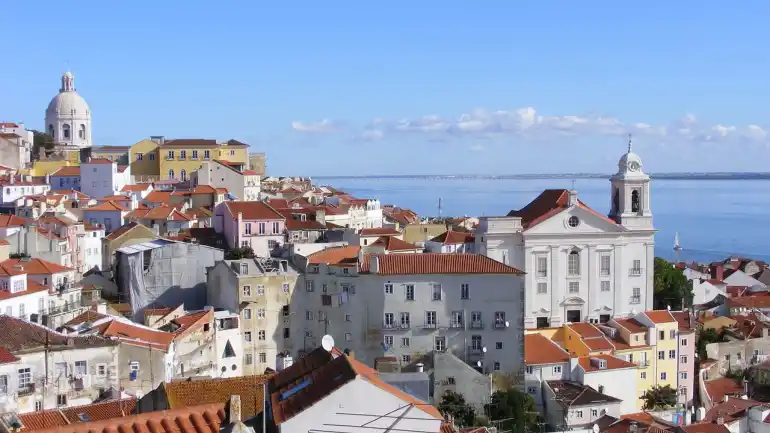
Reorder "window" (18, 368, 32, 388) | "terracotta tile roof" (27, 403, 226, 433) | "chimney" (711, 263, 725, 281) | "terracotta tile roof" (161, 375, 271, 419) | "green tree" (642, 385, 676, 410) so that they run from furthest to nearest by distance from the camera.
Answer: "chimney" (711, 263, 725, 281) < "green tree" (642, 385, 676, 410) < "window" (18, 368, 32, 388) < "terracotta tile roof" (161, 375, 271, 419) < "terracotta tile roof" (27, 403, 226, 433)

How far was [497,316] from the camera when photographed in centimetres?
2792

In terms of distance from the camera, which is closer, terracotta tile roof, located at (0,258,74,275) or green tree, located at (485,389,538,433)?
green tree, located at (485,389,538,433)

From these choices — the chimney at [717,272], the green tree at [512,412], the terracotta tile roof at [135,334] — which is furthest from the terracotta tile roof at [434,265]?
the chimney at [717,272]

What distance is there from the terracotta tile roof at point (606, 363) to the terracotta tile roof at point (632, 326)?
7.45 feet

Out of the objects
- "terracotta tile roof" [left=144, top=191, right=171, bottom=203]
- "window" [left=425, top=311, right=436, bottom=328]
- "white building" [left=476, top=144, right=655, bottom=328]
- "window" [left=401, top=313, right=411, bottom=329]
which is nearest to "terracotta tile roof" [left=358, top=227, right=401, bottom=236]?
"white building" [left=476, top=144, right=655, bottom=328]

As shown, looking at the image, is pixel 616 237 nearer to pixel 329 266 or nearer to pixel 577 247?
pixel 577 247

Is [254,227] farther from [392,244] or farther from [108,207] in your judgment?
[108,207]

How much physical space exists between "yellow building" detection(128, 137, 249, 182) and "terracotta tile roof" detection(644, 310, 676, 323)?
2944cm

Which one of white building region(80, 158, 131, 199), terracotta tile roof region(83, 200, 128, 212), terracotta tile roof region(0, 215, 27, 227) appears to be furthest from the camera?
white building region(80, 158, 131, 199)

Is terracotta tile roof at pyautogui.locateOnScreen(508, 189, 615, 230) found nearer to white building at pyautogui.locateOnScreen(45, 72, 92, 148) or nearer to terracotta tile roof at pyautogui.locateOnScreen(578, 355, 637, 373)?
terracotta tile roof at pyautogui.locateOnScreen(578, 355, 637, 373)

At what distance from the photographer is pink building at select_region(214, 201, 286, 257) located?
38219 mm

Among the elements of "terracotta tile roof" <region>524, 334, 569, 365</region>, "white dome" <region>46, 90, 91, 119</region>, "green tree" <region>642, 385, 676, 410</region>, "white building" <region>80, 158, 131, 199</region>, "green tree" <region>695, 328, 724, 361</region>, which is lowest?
"green tree" <region>642, 385, 676, 410</region>

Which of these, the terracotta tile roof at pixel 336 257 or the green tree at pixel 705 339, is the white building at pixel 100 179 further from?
the green tree at pixel 705 339

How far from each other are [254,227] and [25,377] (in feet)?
65.6
